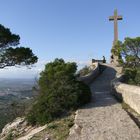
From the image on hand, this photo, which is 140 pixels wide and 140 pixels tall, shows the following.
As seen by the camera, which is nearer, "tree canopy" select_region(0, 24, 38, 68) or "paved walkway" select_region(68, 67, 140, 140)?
"paved walkway" select_region(68, 67, 140, 140)

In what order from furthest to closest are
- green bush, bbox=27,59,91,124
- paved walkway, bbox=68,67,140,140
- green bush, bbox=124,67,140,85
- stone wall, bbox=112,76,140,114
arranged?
green bush, bbox=124,67,140,85, green bush, bbox=27,59,91,124, stone wall, bbox=112,76,140,114, paved walkway, bbox=68,67,140,140

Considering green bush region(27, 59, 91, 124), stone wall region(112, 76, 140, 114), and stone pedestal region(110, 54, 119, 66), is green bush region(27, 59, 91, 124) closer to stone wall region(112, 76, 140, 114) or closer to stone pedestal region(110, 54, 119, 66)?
stone wall region(112, 76, 140, 114)

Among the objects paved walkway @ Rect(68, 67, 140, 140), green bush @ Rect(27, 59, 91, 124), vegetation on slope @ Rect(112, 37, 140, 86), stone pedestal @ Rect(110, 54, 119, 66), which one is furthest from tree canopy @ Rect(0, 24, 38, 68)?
stone pedestal @ Rect(110, 54, 119, 66)

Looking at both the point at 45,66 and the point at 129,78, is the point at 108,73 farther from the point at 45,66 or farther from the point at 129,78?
the point at 45,66

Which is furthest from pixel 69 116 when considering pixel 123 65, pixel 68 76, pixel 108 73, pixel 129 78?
pixel 123 65

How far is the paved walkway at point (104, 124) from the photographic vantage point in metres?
11.0

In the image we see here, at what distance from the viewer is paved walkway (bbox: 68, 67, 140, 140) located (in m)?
11.0

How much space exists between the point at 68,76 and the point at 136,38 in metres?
18.3

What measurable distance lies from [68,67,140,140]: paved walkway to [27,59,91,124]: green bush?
0.72m

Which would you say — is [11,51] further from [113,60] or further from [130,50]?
[113,60]

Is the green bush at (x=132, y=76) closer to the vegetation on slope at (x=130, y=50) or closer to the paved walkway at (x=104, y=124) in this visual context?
the vegetation on slope at (x=130, y=50)

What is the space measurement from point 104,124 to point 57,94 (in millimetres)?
4371

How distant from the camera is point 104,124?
12.5 m

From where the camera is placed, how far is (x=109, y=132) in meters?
11.3
